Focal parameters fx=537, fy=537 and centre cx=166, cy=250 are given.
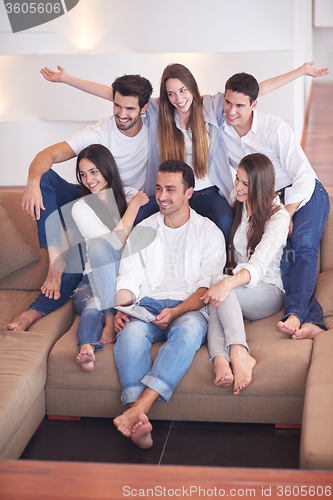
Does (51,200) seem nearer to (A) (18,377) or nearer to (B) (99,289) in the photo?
(B) (99,289)

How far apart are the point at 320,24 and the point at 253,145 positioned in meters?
4.90

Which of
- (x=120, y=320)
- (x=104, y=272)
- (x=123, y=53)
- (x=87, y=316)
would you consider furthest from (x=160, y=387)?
(x=123, y=53)

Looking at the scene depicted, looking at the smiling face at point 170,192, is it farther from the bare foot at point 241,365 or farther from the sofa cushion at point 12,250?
the sofa cushion at point 12,250

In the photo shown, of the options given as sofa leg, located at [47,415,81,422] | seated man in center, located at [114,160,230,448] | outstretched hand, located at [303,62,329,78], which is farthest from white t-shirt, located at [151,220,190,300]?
outstretched hand, located at [303,62,329,78]

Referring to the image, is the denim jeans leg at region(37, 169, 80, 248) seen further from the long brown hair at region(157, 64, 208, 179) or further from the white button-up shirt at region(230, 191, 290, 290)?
the white button-up shirt at region(230, 191, 290, 290)

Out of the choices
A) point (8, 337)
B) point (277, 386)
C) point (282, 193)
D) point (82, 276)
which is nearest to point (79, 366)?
point (8, 337)

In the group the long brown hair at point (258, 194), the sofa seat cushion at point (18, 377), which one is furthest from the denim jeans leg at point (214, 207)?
the sofa seat cushion at point (18, 377)

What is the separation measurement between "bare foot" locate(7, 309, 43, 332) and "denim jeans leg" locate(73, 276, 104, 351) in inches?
7.1

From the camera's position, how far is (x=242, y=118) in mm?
2492

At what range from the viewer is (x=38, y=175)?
2480 mm

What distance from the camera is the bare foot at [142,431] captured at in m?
1.80

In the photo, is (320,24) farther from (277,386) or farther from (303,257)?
(277,386)

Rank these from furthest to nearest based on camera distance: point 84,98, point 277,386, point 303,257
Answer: point 84,98, point 303,257, point 277,386

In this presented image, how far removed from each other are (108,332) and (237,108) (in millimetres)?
1167
